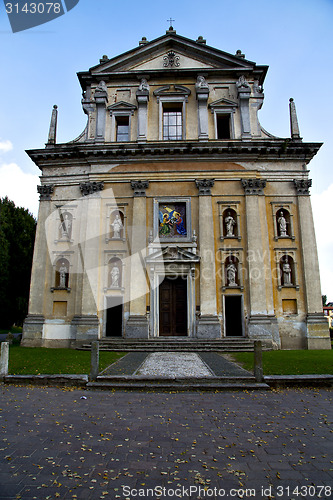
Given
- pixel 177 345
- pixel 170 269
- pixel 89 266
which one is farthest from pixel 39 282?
pixel 177 345

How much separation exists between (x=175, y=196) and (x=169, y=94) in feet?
24.4

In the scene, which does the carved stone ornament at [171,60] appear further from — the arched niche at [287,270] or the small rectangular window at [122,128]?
the arched niche at [287,270]

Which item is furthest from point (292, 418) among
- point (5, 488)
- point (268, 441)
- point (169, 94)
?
point (169, 94)

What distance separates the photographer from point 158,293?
21156 mm

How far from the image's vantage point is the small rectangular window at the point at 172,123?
23.4 meters

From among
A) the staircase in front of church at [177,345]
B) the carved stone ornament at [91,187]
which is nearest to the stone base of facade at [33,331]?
the staircase in front of church at [177,345]

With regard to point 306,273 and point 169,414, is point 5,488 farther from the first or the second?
point 306,273

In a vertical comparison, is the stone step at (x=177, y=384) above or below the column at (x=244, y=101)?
below

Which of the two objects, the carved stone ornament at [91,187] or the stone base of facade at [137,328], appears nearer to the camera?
the stone base of facade at [137,328]

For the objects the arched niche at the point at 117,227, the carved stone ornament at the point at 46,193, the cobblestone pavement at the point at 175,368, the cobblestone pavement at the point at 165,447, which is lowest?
the cobblestone pavement at the point at 165,447

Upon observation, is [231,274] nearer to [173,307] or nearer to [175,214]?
[173,307]

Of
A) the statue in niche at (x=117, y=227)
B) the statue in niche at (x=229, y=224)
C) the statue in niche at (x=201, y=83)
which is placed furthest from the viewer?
the statue in niche at (x=201, y=83)

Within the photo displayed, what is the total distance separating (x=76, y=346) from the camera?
1998 cm

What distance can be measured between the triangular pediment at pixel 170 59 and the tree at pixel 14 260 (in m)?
17.1
